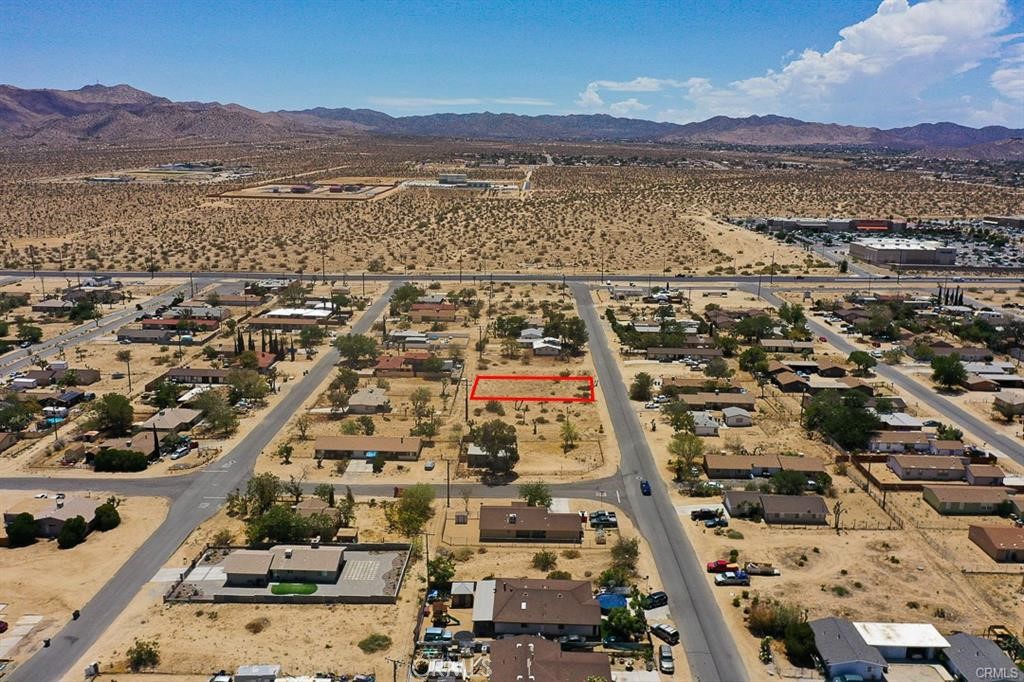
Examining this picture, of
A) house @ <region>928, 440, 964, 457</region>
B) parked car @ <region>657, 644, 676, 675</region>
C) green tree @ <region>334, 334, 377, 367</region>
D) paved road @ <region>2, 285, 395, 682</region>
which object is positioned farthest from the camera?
green tree @ <region>334, 334, 377, 367</region>

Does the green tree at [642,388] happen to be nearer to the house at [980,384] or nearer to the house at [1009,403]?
the house at [1009,403]

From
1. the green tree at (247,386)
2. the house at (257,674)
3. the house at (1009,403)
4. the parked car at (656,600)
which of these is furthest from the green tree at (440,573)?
the house at (1009,403)

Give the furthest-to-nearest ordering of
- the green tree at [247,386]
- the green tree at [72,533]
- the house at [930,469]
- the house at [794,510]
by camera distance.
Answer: the green tree at [247,386] < the house at [930,469] < the house at [794,510] < the green tree at [72,533]

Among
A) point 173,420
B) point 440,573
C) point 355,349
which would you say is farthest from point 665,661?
point 355,349

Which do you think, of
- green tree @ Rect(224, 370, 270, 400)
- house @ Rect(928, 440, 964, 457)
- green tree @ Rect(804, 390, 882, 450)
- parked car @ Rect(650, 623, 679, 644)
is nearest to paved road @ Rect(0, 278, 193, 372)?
green tree @ Rect(224, 370, 270, 400)

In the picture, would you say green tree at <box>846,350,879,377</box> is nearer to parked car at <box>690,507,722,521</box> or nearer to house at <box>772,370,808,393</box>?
house at <box>772,370,808,393</box>

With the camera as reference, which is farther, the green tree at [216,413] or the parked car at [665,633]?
the green tree at [216,413]
